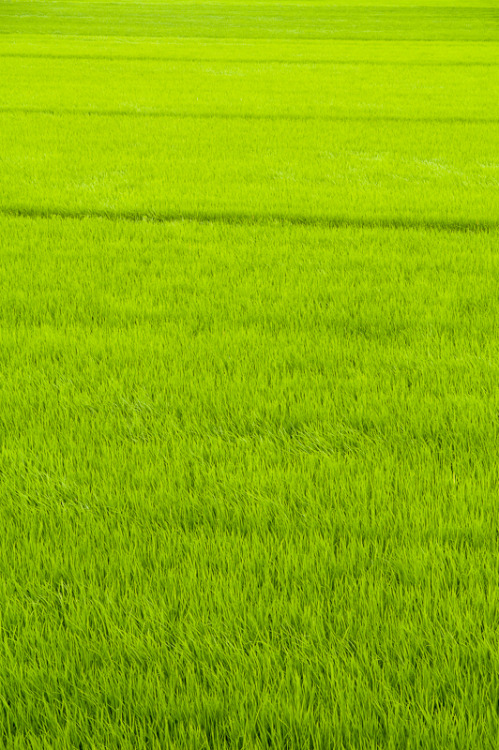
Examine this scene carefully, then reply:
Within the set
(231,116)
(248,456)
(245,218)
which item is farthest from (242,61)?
(248,456)

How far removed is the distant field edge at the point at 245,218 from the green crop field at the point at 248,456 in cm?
2

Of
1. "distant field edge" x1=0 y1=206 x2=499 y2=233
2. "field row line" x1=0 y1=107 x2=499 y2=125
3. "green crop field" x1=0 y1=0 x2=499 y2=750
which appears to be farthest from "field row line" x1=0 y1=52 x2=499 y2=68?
"distant field edge" x1=0 y1=206 x2=499 y2=233

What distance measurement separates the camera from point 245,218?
577cm

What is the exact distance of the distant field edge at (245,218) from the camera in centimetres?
562

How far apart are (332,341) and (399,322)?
Answer: 466mm

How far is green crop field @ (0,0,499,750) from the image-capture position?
1482 millimetres

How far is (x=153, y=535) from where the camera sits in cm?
200

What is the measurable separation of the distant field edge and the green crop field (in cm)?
2

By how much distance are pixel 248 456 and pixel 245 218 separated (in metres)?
3.67

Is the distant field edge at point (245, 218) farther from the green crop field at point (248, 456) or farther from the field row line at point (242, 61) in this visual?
the field row line at point (242, 61)

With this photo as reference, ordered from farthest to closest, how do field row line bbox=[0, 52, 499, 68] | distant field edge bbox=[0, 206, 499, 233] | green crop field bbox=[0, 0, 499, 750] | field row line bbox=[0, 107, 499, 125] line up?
field row line bbox=[0, 52, 499, 68], field row line bbox=[0, 107, 499, 125], distant field edge bbox=[0, 206, 499, 233], green crop field bbox=[0, 0, 499, 750]

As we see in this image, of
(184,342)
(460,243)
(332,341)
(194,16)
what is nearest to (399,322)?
(332,341)

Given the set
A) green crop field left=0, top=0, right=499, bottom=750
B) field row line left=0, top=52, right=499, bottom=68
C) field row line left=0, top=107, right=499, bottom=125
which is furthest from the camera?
field row line left=0, top=52, right=499, bottom=68

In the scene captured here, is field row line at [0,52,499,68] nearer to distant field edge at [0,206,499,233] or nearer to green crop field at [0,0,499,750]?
green crop field at [0,0,499,750]
